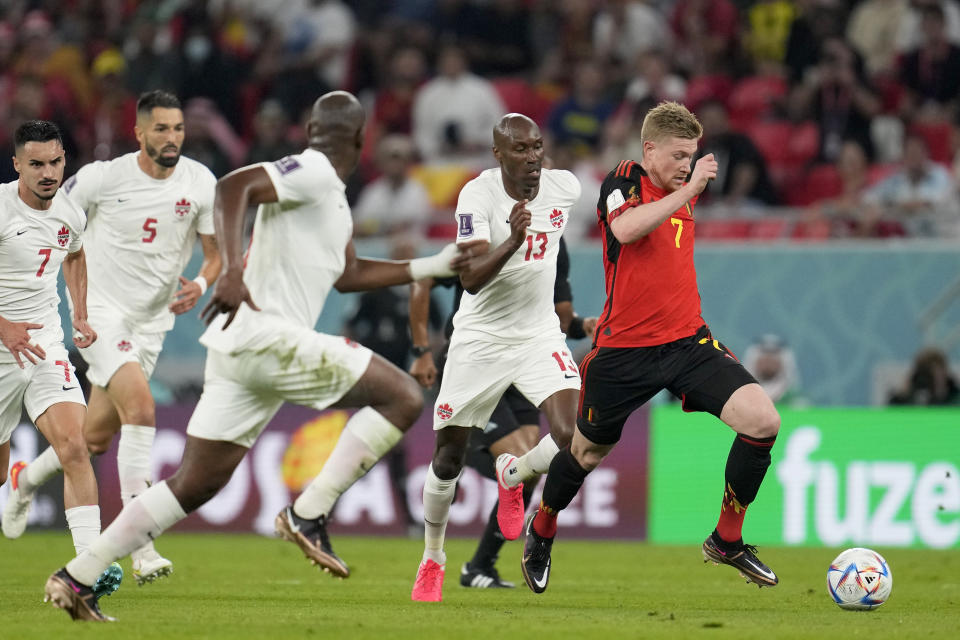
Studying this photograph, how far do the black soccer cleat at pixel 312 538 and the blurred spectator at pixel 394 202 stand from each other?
29.4 feet

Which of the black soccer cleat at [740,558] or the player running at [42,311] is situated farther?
the player running at [42,311]

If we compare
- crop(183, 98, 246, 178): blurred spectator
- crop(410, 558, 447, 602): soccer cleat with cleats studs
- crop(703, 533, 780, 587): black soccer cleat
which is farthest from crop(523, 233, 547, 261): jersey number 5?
crop(183, 98, 246, 178): blurred spectator

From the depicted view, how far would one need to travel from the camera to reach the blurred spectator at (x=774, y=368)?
15109 millimetres

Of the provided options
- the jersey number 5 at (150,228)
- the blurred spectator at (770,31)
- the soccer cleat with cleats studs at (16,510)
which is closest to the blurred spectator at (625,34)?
the blurred spectator at (770,31)

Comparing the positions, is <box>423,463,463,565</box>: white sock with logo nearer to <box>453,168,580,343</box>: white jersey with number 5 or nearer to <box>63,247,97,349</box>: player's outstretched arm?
<box>453,168,580,343</box>: white jersey with number 5

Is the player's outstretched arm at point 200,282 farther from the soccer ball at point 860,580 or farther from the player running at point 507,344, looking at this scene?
Answer: the soccer ball at point 860,580

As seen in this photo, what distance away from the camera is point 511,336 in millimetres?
9117

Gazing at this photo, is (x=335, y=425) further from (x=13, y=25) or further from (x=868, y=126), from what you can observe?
(x=13, y=25)

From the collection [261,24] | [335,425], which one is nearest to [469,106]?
[261,24]

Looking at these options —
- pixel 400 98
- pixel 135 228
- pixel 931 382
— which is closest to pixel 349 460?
pixel 135 228

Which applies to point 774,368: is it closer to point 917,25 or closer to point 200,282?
point 917,25

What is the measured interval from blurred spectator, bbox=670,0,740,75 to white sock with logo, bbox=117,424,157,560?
10.4 m

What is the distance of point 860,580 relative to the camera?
8.21m

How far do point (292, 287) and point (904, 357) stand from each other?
10.0 m
